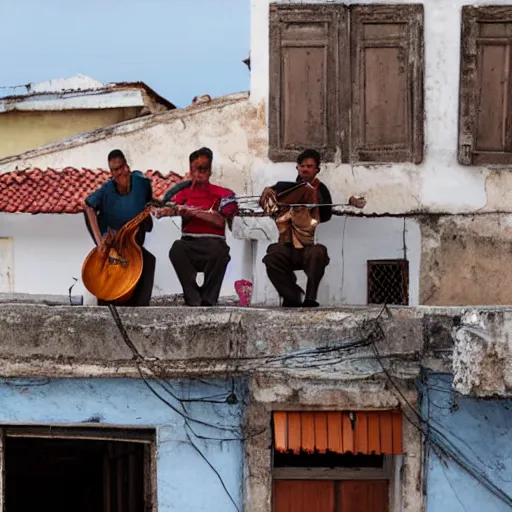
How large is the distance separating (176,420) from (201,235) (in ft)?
6.03

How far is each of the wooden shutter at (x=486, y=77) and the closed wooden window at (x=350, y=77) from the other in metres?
0.47

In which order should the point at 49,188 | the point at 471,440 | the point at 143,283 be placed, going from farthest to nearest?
the point at 49,188
the point at 143,283
the point at 471,440

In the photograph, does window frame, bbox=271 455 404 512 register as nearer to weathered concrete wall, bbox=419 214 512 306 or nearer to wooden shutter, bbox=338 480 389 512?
wooden shutter, bbox=338 480 389 512

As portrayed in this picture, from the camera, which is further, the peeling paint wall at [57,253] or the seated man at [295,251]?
the peeling paint wall at [57,253]

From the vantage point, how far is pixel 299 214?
400 inches

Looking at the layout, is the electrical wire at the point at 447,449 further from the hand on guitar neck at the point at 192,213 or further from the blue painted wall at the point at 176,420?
the hand on guitar neck at the point at 192,213

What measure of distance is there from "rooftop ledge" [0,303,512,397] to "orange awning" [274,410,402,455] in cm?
39

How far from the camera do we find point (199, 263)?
397 inches

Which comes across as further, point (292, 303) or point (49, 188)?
point (49, 188)

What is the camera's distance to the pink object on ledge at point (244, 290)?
1197 centimetres

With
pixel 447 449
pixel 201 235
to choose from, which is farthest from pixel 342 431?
pixel 201 235

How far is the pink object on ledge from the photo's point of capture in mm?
11969

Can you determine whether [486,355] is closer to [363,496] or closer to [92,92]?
[363,496]

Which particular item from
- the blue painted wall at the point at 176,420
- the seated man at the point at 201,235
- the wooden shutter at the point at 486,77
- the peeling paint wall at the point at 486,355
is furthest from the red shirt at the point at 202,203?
the wooden shutter at the point at 486,77
